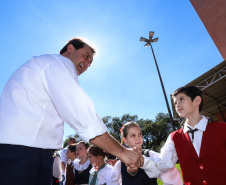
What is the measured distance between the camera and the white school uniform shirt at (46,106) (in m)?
1.08

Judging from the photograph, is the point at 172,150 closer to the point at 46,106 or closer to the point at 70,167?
the point at 46,106

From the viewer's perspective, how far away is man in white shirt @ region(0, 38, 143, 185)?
99 centimetres

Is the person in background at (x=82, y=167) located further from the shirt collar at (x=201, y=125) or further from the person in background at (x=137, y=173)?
the shirt collar at (x=201, y=125)

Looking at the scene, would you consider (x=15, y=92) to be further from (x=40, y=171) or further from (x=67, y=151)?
(x=67, y=151)

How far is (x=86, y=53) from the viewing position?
1858mm

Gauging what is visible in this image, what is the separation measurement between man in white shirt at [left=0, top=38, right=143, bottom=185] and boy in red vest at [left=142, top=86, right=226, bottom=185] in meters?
1.24

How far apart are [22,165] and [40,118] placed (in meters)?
0.31

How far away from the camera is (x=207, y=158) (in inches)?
80.4

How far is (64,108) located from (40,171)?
17.5 inches

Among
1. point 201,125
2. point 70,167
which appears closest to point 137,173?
point 201,125

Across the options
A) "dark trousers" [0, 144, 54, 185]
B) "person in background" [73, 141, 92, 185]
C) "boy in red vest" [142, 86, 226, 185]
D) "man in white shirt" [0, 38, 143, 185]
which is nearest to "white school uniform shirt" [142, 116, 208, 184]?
"boy in red vest" [142, 86, 226, 185]

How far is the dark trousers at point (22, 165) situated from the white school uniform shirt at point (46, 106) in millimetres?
59

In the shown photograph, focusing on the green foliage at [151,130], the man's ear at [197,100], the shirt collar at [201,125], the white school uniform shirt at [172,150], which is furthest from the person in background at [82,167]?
the green foliage at [151,130]

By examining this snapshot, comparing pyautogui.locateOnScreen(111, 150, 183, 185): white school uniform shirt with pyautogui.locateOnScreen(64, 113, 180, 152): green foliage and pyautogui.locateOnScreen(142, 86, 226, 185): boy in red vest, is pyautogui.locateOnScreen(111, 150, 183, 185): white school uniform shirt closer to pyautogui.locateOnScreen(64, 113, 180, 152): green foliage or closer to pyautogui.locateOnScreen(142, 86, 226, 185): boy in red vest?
pyautogui.locateOnScreen(142, 86, 226, 185): boy in red vest
